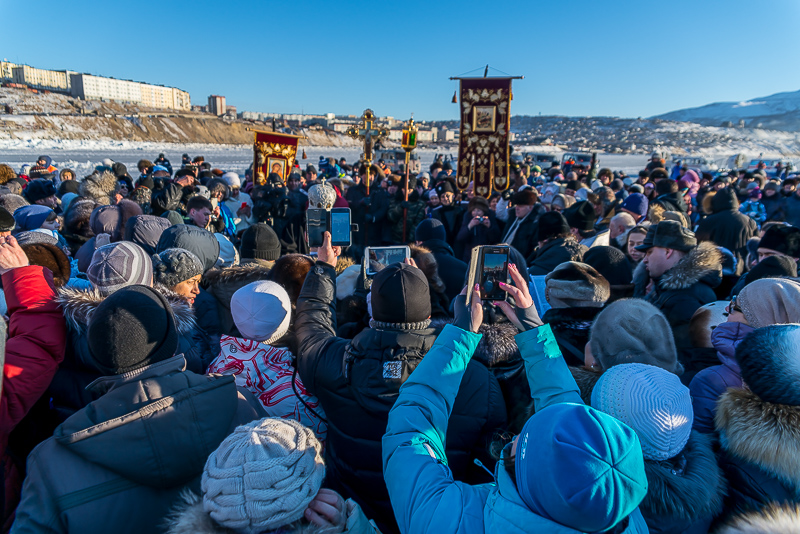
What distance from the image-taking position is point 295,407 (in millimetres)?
1919

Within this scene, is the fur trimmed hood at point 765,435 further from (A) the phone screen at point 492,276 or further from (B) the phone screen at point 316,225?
(B) the phone screen at point 316,225

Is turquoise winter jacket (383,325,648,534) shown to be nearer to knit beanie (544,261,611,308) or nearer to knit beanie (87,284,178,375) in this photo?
knit beanie (87,284,178,375)

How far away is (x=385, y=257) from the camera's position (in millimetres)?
2658

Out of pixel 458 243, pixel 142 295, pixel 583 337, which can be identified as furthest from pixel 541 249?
pixel 142 295

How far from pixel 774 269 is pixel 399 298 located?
267cm

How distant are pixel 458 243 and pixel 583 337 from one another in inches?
148

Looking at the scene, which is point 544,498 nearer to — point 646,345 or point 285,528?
point 285,528

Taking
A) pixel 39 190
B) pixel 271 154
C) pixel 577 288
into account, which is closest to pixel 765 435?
pixel 577 288

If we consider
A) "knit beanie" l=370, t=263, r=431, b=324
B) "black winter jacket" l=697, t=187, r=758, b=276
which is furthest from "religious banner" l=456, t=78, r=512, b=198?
"knit beanie" l=370, t=263, r=431, b=324

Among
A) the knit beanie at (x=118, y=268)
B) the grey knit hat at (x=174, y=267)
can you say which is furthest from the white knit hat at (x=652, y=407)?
the grey knit hat at (x=174, y=267)

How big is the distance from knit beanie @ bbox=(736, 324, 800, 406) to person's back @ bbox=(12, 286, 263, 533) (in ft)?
5.23

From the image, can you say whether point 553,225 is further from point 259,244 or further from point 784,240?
point 259,244

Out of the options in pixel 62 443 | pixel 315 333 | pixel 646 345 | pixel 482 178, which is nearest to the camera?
pixel 62 443

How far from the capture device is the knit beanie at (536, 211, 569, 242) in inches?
150
